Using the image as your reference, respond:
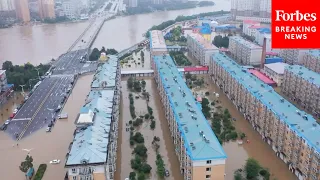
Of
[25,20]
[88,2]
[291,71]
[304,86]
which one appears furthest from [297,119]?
[88,2]

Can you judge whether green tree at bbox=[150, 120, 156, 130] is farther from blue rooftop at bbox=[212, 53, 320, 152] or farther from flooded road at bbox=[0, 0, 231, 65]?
flooded road at bbox=[0, 0, 231, 65]

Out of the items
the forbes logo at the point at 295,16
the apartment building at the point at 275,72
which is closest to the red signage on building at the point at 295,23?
the forbes logo at the point at 295,16

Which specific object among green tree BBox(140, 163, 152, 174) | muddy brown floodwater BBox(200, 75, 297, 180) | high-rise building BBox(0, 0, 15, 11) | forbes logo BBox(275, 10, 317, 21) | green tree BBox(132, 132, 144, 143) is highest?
high-rise building BBox(0, 0, 15, 11)

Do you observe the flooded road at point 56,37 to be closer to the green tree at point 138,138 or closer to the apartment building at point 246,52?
the apartment building at point 246,52

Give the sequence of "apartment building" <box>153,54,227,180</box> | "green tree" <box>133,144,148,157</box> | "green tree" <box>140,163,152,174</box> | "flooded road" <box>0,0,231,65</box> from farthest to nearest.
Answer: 1. "flooded road" <box>0,0,231,65</box>
2. "green tree" <box>133,144,148,157</box>
3. "green tree" <box>140,163,152,174</box>
4. "apartment building" <box>153,54,227,180</box>

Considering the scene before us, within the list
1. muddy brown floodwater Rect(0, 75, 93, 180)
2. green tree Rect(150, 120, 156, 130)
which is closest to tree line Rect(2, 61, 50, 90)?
muddy brown floodwater Rect(0, 75, 93, 180)

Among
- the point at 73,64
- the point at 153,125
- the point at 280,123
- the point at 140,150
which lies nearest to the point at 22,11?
the point at 73,64

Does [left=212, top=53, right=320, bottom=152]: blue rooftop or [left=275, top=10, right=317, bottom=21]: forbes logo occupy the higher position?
[left=275, top=10, right=317, bottom=21]: forbes logo
